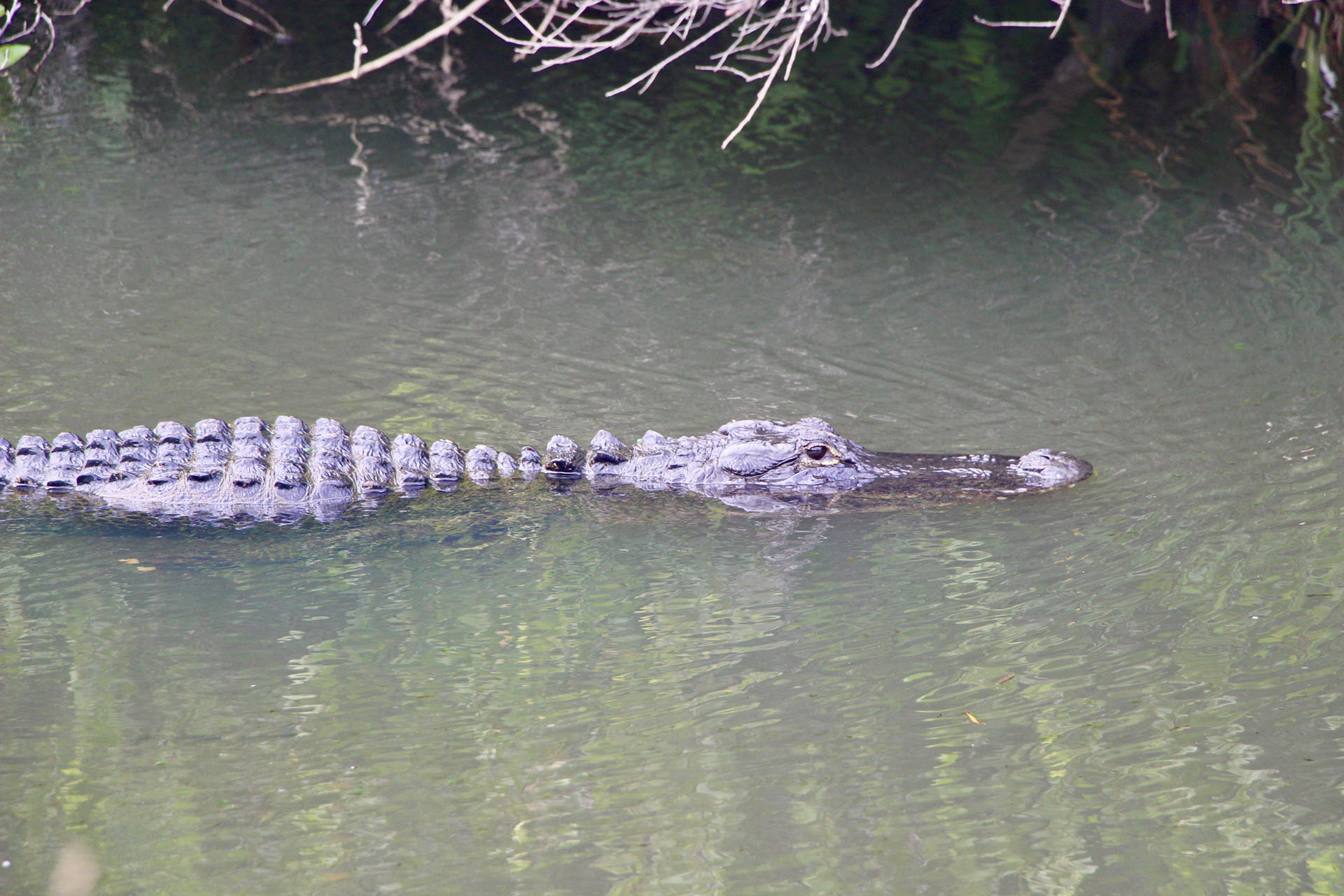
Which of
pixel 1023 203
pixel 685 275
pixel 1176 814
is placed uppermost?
pixel 1023 203

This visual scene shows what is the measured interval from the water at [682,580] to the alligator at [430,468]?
15cm

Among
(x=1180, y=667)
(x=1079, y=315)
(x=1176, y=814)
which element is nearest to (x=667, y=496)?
(x=1180, y=667)

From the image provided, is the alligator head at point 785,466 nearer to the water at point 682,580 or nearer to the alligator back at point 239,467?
the water at point 682,580

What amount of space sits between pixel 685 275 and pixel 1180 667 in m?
4.49

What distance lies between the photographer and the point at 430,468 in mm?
5535

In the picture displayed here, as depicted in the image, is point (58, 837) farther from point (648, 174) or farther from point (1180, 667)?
point (648, 174)

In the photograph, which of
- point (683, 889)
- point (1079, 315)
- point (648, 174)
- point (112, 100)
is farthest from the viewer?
point (112, 100)

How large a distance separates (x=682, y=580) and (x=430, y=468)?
4.53 ft

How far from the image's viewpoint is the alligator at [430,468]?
5273 millimetres

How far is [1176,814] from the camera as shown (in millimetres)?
3521

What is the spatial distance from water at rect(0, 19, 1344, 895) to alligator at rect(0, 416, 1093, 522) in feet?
0.50

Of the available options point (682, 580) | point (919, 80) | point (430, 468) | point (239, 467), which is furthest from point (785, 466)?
point (919, 80)

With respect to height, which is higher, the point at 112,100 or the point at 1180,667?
the point at 112,100

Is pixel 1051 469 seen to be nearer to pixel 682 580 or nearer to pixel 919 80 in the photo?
pixel 682 580
